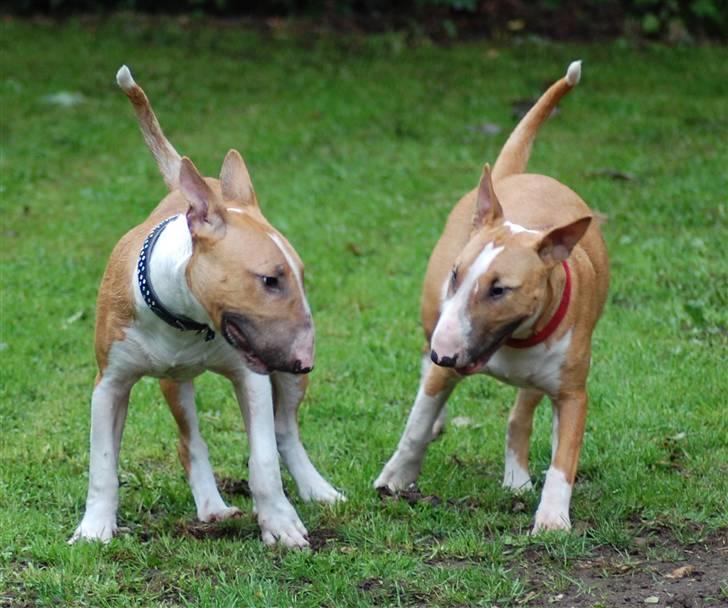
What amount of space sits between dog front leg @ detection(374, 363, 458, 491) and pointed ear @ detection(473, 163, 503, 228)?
26.3 inches

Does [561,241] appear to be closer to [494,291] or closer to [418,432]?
[494,291]

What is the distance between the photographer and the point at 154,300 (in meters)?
4.94

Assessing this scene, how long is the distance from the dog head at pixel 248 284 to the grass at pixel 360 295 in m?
0.84

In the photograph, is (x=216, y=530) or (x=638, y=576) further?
(x=216, y=530)

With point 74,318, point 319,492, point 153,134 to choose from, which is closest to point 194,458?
point 319,492

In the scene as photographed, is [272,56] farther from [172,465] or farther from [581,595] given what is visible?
[581,595]

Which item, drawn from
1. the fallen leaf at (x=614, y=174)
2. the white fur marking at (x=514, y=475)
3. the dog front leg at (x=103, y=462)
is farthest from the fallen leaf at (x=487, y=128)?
the dog front leg at (x=103, y=462)

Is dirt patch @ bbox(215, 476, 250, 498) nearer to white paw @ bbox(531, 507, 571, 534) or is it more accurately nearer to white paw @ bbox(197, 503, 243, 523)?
white paw @ bbox(197, 503, 243, 523)

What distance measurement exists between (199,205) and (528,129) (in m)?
2.22

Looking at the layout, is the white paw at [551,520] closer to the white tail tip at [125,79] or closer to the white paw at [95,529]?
the white paw at [95,529]

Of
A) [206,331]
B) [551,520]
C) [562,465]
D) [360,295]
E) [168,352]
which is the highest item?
[206,331]

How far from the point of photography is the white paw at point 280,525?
520cm

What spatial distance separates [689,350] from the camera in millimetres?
7465

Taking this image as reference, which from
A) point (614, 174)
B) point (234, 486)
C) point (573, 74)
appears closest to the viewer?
point (234, 486)
